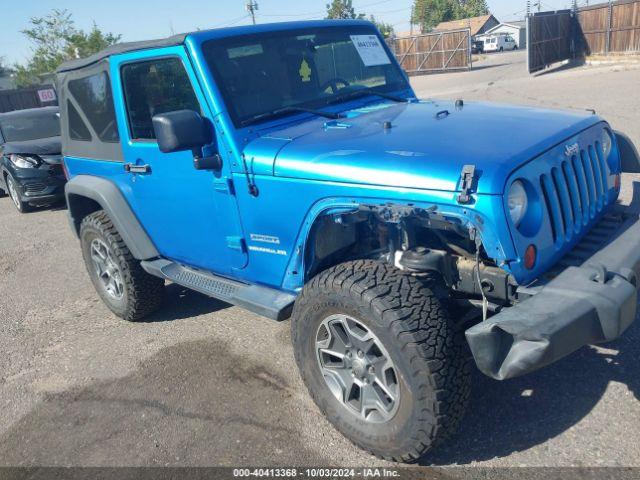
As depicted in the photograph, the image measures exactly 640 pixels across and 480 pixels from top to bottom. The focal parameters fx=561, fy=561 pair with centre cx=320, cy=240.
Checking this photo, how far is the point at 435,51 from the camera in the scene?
31297 millimetres

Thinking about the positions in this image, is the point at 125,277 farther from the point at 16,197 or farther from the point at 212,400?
the point at 16,197

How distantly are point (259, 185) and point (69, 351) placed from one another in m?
2.37

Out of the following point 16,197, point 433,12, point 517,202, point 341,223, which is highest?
point 433,12

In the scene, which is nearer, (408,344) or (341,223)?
(408,344)

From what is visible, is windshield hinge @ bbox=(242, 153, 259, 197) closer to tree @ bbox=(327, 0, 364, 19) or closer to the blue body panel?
the blue body panel

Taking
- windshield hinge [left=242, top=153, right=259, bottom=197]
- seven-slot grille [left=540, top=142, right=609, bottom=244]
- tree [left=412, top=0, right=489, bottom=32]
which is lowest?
seven-slot grille [left=540, top=142, right=609, bottom=244]

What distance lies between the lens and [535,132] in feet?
9.24

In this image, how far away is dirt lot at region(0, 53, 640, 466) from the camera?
2.83 m

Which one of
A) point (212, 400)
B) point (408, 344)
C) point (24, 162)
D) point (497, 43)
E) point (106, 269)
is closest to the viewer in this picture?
point (408, 344)

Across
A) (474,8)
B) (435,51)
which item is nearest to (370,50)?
(435,51)

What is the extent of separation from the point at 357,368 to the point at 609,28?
23.8 m

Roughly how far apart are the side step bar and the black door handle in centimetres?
68

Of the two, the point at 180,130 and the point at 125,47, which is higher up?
the point at 125,47

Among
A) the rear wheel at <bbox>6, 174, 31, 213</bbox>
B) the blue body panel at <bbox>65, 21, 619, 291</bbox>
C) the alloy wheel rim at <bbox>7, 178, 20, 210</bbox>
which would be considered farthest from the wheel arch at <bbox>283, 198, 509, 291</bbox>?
the alloy wheel rim at <bbox>7, 178, 20, 210</bbox>
